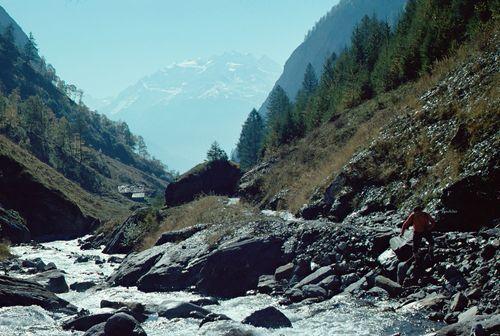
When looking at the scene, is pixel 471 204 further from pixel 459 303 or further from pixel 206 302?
pixel 206 302

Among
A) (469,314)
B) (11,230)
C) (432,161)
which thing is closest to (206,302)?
(469,314)

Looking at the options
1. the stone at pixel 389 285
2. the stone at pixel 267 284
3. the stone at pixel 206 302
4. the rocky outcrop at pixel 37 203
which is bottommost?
the stone at pixel 389 285

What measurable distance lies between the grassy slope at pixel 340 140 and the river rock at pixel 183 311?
43.5ft

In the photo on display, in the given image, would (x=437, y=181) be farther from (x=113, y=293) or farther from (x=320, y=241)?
(x=113, y=293)

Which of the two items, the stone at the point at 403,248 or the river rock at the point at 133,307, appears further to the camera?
the river rock at the point at 133,307

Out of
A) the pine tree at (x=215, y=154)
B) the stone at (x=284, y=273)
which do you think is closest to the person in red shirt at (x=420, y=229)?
the stone at (x=284, y=273)

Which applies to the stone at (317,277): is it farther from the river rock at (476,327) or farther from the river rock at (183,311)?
the river rock at (476,327)

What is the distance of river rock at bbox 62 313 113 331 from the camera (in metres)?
17.0

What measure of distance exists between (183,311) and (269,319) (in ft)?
13.9

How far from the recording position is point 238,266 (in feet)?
76.0

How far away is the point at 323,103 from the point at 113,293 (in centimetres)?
5807

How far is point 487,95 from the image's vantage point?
78.7 feet

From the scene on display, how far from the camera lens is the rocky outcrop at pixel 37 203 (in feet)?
269

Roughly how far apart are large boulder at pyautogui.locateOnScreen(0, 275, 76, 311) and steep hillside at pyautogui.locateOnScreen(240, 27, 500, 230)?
50.5ft
